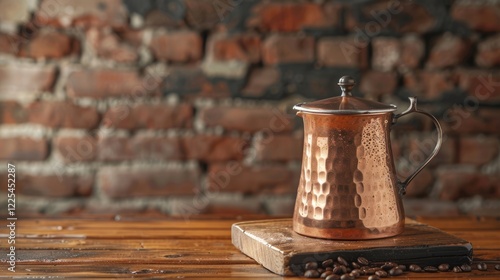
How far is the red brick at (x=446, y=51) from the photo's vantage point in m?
1.65

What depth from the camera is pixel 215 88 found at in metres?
1.64

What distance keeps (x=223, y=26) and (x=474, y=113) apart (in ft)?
1.98

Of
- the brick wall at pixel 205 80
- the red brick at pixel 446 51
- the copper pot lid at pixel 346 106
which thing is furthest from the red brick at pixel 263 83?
the copper pot lid at pixel 346 106

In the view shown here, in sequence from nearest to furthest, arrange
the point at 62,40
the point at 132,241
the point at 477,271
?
the point at 477,271 < the point at 132,241 < the point at 62,40

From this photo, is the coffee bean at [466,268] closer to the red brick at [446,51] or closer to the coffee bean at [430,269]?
the coffee bean at [430,269]

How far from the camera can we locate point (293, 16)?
1.63m

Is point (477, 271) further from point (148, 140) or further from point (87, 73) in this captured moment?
point (87, 73)

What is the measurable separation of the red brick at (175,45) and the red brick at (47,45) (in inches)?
7.7

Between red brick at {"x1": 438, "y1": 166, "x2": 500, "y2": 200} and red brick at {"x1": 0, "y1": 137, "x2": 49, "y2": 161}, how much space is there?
2.98ft

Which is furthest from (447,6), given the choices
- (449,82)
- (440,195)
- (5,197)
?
(5,197)

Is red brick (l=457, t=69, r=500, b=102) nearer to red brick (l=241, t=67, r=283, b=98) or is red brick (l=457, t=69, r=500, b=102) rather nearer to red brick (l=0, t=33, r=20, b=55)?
red brick (l=241, t=67, r=283, b=98)

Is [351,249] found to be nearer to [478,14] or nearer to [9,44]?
[478,14]

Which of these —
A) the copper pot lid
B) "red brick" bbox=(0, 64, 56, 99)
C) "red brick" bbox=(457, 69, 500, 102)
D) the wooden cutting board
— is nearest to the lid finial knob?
the copper pot lid

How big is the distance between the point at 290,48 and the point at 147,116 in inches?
14.0
